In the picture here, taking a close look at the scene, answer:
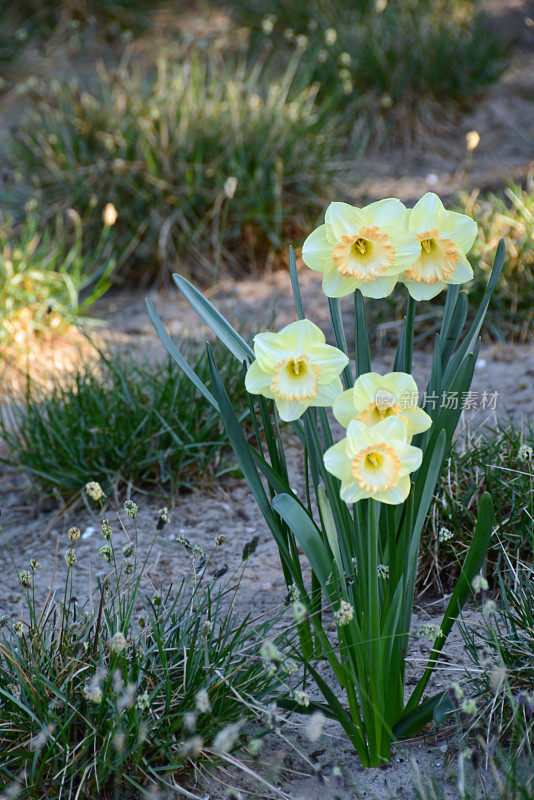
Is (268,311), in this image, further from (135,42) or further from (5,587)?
(135,42)

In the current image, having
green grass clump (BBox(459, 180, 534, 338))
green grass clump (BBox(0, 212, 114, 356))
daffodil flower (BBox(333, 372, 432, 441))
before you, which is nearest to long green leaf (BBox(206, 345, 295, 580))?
daffodil flower (BBox(333, 372, 432, 441))

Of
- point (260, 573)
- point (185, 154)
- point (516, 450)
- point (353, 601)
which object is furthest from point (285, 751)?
point (185, 154)

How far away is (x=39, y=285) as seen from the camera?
368cm

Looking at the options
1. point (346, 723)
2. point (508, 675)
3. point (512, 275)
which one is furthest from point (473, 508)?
point (512, 275)

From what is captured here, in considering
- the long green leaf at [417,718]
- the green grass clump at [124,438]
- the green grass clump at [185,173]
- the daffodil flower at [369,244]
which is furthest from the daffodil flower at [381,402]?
the green grass clump at [185,173]

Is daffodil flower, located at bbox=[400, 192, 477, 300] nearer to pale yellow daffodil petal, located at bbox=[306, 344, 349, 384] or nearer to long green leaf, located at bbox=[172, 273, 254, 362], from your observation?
pale yellow daffodil petal, located at bbox=[306, 344, 349, 384]

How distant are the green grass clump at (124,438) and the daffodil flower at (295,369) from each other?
1254 mm

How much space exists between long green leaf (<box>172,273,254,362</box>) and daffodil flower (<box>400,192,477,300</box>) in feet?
1.15

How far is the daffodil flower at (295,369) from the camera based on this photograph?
49.4 inches

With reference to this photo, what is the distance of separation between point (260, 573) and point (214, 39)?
5.29m

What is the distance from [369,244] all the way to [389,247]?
4 centimetres

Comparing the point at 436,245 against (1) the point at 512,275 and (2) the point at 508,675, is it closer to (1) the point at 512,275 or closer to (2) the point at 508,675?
(2) the point at 508,675

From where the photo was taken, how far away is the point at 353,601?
147cm

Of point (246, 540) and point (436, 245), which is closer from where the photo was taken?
point (436, 245)
